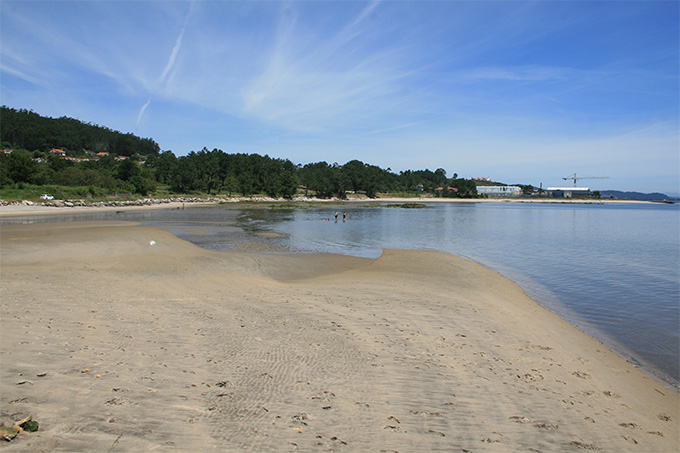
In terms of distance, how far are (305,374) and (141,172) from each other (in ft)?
344

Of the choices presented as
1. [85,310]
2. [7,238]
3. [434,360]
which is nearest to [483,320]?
[434,360]

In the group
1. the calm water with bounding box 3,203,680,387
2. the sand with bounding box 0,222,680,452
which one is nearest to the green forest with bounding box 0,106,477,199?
the calm water with bounding box 3,203,680,387

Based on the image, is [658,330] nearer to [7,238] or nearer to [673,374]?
[673,374]

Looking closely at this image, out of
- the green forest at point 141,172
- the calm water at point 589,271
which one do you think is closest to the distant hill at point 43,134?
the green forest at point 141,172

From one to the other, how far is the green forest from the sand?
64.1 m

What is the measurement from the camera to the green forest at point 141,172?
6919 centimetres

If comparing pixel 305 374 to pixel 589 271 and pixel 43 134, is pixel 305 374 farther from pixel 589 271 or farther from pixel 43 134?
pixel 43 134

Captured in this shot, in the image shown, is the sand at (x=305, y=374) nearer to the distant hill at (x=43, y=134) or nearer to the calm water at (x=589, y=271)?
the calm water at (x=589, y=271)

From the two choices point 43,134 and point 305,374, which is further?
point 43,134

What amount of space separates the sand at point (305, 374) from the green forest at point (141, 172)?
64113 millimetres

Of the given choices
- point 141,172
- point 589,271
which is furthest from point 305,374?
point 141,172

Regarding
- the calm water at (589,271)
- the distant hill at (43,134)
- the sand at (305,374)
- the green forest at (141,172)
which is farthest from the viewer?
the distant hill at (43,134)

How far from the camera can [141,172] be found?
96.3m

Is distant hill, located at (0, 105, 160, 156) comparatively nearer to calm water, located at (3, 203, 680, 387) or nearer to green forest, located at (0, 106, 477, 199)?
green forest, located at (0, 106, 477, 199)
